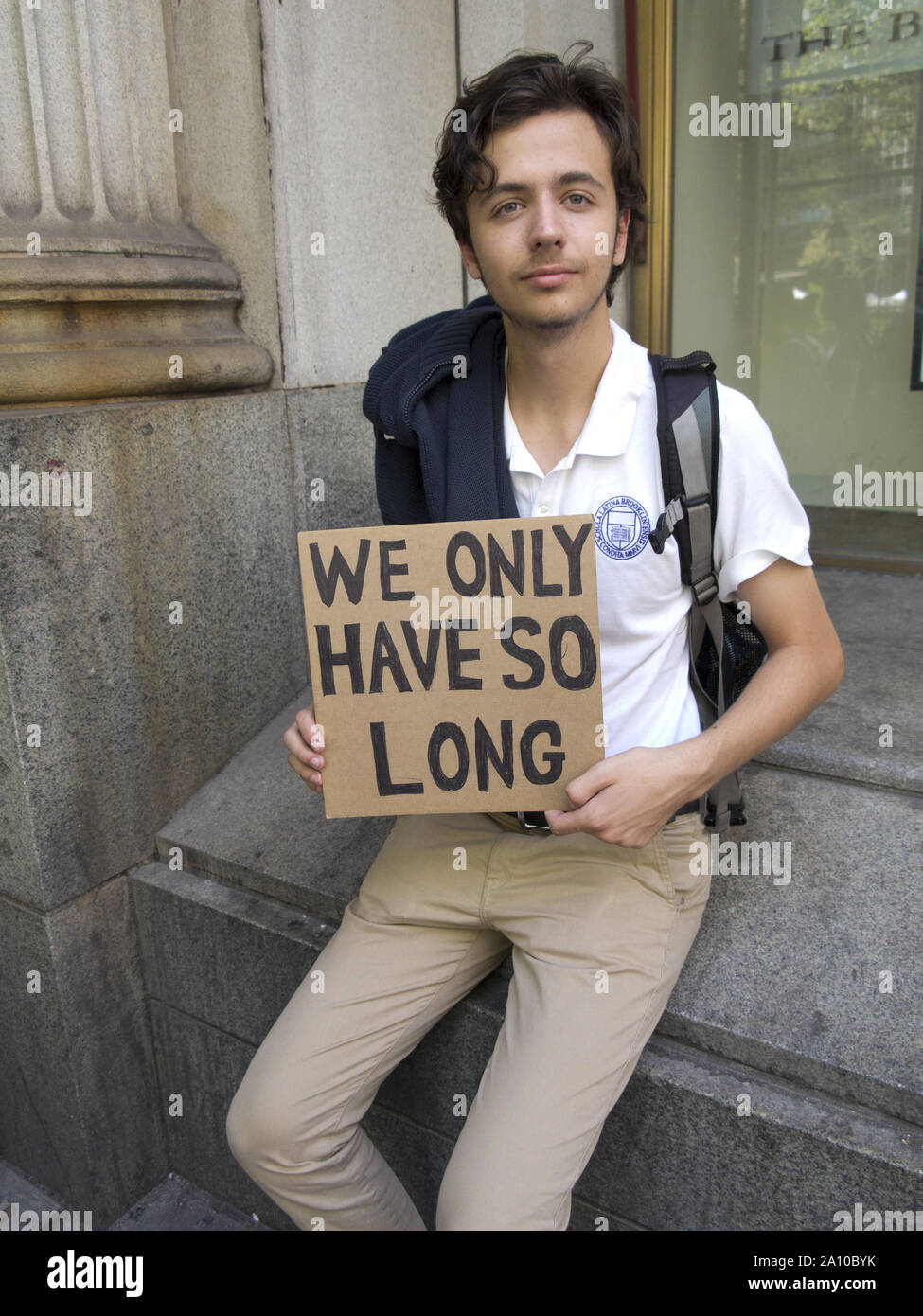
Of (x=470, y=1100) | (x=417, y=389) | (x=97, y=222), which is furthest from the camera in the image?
(x=97, y=222)

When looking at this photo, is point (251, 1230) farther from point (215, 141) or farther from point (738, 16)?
point (738, 16)

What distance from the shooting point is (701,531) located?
2.10m

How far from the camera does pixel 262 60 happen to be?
3.31m

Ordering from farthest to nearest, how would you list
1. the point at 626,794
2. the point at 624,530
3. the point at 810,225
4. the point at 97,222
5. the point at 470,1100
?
the point at 810,225, the point at 97,222, the point at 470,1100, the point at 624,530, the point at 626,794

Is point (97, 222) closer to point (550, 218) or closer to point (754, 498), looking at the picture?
point (550, 218)

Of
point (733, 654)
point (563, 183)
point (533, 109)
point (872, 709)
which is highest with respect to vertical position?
point (533, 109)

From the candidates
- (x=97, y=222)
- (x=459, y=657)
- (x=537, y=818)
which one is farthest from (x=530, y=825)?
(x=97, y=222)

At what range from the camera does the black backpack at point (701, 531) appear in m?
2.08

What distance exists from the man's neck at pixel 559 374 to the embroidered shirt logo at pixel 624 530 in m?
0.22

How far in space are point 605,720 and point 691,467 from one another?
1.87 ft

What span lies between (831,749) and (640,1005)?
3.78 feet

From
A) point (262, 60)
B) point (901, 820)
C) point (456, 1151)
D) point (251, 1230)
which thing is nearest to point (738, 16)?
point (262, 60)

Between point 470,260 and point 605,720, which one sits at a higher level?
point 470,260

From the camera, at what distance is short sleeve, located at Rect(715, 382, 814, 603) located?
209 cm
